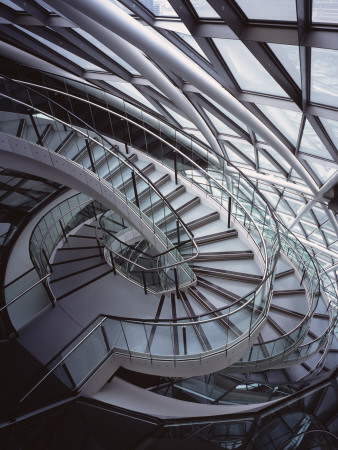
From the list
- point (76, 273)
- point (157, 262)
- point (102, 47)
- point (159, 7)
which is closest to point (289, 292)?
point (157, 262)

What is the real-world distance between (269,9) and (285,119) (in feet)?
16.7

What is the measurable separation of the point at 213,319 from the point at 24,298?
432 cm

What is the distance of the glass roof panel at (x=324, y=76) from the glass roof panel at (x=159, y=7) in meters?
2.95

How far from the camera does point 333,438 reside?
3730 mm

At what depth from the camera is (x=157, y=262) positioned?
10.5 m

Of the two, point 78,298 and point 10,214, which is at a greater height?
point 10,214

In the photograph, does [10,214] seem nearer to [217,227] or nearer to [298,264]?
[217,227]

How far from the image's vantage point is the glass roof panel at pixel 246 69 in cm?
681

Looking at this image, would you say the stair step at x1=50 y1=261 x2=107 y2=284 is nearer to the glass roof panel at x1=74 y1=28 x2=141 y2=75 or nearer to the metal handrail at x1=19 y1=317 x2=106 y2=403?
the metal handrail at x1=19 y1=317 x2=106 y2=403

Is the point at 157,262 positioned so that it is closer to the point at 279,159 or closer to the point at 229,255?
the point at 229,255

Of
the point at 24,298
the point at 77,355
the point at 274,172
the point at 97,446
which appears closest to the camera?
the point at 97,446

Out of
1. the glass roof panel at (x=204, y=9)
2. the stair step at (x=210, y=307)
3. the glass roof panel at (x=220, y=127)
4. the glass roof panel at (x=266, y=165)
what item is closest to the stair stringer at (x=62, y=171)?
the stair step at (x=210, y=307)

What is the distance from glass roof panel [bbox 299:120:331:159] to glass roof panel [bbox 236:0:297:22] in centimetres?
473

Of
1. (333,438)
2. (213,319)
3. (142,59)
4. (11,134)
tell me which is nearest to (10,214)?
(11,134)
